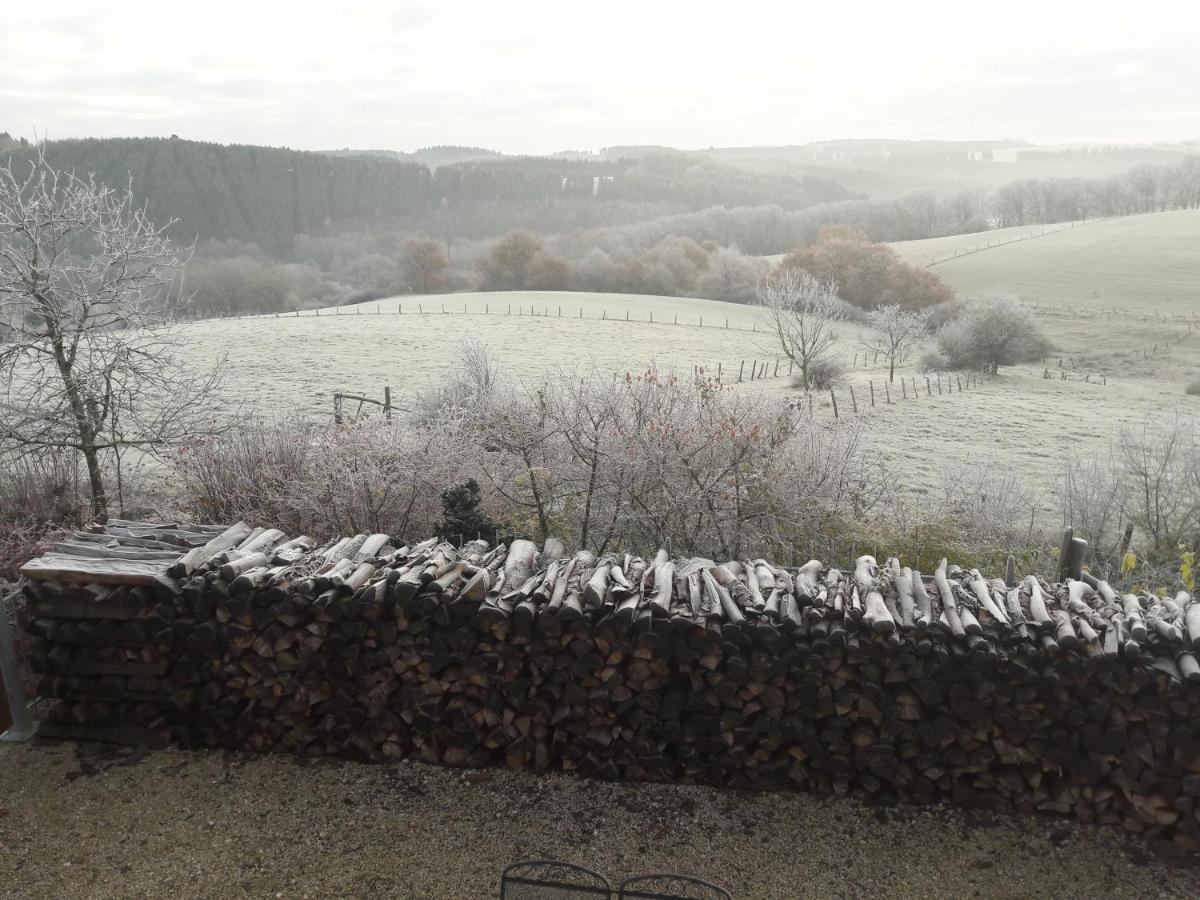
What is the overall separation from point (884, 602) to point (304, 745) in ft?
14.0

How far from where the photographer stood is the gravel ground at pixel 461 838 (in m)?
5.12

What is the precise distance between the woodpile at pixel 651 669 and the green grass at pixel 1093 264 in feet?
177

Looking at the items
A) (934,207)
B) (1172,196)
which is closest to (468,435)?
(934,207)

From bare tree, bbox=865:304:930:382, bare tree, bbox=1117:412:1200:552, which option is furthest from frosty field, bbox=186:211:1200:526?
bare tree, bbox=1117:412:1200:552

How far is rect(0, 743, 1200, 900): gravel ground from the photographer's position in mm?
5117

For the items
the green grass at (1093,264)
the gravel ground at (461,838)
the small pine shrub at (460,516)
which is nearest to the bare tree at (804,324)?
the green grass at (1093,264)

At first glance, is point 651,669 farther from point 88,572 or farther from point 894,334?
point 894,334

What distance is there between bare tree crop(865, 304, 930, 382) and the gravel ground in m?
34.4

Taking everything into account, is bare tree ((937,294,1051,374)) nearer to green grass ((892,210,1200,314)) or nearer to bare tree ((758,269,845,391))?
bare tree ((758,269,845,391))

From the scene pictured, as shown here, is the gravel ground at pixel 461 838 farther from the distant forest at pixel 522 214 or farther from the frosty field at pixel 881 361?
the distant forest at pixel 522 214

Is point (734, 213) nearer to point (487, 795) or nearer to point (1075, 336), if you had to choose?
point (1075, 336)

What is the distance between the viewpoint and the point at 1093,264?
207ft

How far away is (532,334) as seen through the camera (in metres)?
40.0

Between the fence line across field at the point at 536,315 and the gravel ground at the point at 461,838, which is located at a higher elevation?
the gravel ground at the point at 461,838
